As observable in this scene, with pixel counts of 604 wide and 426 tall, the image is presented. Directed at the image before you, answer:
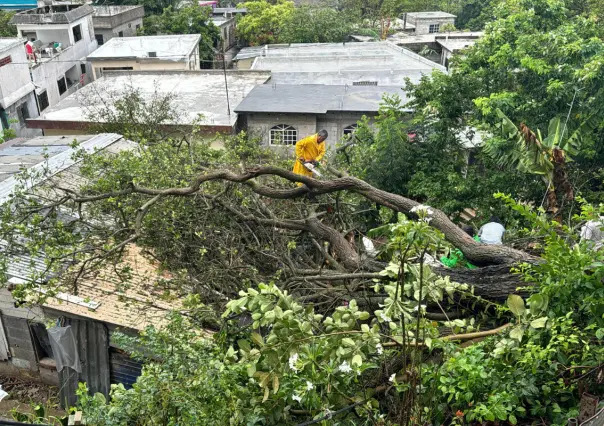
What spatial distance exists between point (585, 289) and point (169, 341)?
3319 millimetres

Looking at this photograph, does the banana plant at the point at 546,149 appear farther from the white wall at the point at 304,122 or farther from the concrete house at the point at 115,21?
the concrete house at the point at 115,21

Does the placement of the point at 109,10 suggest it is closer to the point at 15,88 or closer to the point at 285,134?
the point at 15,88

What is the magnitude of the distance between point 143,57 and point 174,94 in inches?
263

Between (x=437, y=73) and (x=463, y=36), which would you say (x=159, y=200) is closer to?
(x=437, y=73)

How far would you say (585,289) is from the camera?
3963 mm

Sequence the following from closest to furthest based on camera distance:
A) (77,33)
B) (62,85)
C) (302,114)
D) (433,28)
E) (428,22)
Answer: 1. (302,114)
2. (62,85)
3. (77,33)
4. (428,22)
5. (433,28)

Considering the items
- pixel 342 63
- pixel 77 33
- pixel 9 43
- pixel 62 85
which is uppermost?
pixel 9 43

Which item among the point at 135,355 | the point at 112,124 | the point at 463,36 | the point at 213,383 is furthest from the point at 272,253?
the point at 463,36

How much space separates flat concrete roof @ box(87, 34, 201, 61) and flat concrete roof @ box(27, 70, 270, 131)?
217 centimetres

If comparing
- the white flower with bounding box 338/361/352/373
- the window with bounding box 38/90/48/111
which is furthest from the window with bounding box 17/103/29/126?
the white flower with bounding box 338/361/352/373

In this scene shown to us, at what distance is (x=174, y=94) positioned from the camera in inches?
720

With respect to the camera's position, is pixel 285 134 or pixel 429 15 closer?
pixel 285 134

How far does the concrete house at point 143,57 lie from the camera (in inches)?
938

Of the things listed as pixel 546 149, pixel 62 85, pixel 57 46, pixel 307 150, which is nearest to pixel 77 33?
pixel 57 46
